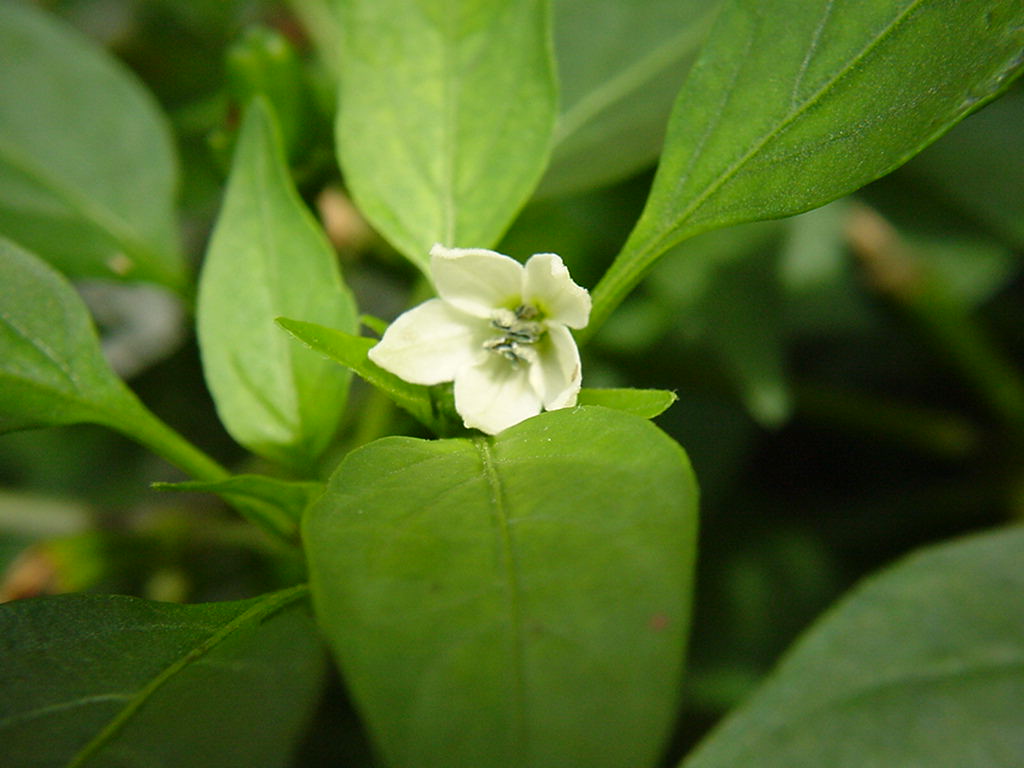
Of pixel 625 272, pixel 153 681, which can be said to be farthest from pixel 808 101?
pixel 153 681

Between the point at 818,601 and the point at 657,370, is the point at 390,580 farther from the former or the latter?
the point at 818,601

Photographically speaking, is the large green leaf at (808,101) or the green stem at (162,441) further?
the green stem at (162,441)

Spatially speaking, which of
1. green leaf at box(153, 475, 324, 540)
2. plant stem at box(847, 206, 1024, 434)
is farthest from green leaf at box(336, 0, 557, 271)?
plant stem at box(847, 206, 1024, 434)

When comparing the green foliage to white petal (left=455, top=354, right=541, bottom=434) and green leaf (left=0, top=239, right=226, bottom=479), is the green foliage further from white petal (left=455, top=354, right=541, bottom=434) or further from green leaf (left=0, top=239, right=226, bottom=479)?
white petal (left=455, top=354, right=541, bottom=434)

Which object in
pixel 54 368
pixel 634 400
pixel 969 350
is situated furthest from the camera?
pixel 969 350

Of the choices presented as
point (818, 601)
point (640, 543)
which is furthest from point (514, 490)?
point (818, 601)

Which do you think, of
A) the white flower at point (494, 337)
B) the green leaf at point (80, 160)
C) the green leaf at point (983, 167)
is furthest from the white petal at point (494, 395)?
the green leaf at point (983, 167)

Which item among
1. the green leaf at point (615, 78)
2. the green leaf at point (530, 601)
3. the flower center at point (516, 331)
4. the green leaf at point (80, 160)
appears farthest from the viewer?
the green leaf at point (80, 160)

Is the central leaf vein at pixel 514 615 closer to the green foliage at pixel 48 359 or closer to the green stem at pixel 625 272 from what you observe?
the green stem at pixel 625 272

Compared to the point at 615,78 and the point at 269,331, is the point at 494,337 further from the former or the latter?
the point at 615,78
